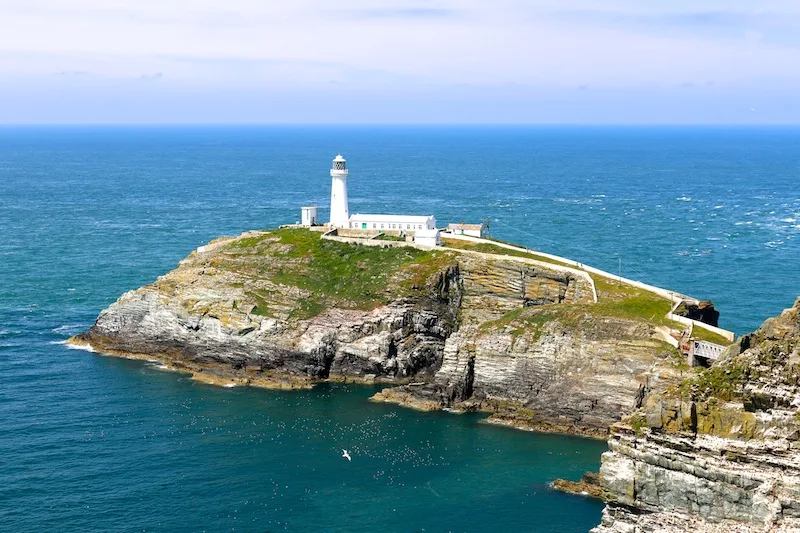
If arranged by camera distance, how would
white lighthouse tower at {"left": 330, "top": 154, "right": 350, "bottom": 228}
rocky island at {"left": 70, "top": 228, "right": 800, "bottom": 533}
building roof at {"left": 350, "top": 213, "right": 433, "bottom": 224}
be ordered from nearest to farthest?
rocky island at {"left": 70, "top": 228, "right": 800, "bottom": 533}
building roof at {"left": 350, "top": 213, "right": 433, "bottom": 224}
white lighthouse tower at {"left": 330, "top": 154, "right": 350, "bottom": 228}

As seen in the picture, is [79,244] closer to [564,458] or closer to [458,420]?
[458,420]

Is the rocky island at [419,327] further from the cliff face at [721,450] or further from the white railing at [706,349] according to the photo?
the cliff face at [721,450]

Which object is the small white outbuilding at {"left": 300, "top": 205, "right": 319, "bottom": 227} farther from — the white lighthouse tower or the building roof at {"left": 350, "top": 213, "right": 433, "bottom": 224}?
the building roof at {"left": 350, "top": 213, "right": 433, "bottom": 224}

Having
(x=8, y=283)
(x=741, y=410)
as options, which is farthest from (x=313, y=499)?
(x=8, y=283)

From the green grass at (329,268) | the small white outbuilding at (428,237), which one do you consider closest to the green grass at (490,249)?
the small white outbuilding at (428,237)

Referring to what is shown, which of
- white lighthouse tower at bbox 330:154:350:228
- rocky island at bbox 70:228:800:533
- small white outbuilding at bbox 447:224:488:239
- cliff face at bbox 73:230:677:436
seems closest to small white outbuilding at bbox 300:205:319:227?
white lighthouse tower at bbox 330:154:350:228

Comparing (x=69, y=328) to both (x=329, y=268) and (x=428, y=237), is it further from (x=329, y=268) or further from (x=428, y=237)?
(x=428, y=237)
